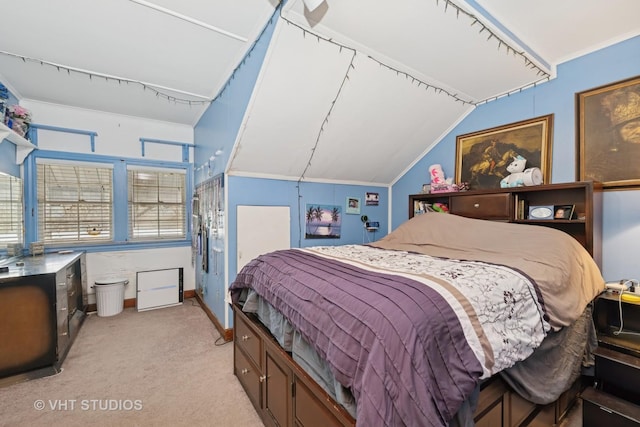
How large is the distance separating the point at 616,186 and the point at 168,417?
3.83 m

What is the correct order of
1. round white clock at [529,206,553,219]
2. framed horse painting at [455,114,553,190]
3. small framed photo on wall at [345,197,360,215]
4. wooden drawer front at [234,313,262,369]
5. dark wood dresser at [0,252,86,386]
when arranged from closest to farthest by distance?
wooden drawer front at [234,313,262,369], dark wood dresser at [0,252,86,386], round white clock at [529,206,553,219], framed horse painting at [455,114,553,190], small framed photo on wall at [345,197,360,215]

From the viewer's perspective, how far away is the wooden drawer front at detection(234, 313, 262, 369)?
1.83m

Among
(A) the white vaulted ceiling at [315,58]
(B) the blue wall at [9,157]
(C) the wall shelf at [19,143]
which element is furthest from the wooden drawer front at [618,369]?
(B) the blue wall at [9,157]

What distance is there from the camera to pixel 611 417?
5.00 feet

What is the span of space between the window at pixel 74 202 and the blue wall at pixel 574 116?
512 centimetres

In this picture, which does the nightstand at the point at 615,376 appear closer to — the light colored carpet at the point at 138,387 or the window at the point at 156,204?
the light colored carpet at the point at 138,387

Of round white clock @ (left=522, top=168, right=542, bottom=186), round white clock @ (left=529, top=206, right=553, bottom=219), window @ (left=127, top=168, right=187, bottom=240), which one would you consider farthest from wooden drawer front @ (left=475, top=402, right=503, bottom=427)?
window @ (left=127, top=168, right=187, bottom=240)

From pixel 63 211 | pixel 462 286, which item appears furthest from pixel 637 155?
pixel 63 211

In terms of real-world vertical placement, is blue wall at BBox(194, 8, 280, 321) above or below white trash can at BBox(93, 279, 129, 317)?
above

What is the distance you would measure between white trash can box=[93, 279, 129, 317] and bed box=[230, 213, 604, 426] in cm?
266

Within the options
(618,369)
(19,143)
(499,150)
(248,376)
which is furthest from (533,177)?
(19,143)

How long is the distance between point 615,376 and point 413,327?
178 centimetres

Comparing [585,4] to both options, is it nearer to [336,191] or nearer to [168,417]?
[336,191]

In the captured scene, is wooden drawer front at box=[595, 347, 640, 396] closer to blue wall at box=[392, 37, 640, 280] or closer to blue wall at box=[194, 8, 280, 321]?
blue wall at box=[392, 37, 640, 280]
